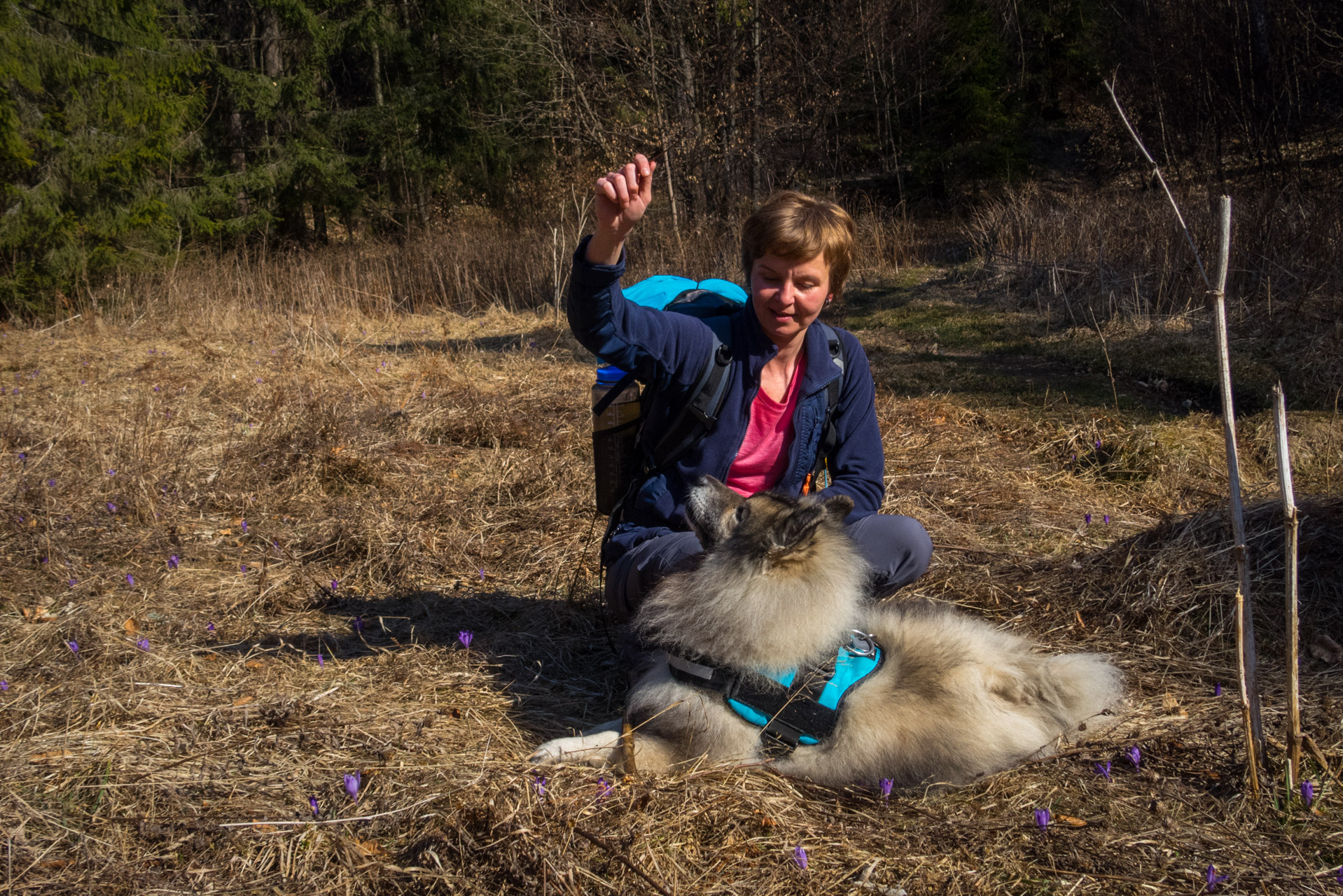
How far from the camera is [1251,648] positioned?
7.49 ft

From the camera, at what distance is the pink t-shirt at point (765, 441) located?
3.10m

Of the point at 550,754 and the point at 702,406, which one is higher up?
the point at 702,406

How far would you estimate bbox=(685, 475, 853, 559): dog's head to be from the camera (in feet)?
7.93

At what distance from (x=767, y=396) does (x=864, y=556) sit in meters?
0.67

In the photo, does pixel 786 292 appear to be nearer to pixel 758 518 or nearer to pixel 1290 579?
pixel 758 518

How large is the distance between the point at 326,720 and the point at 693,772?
51.0 inches

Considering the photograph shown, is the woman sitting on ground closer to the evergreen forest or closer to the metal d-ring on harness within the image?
the metal d-ring on harness

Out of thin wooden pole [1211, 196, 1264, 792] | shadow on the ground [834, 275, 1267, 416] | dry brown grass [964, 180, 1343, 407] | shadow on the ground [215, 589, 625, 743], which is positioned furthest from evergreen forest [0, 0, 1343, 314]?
A: thin wooden pole [1211, 196, 1264, 792]

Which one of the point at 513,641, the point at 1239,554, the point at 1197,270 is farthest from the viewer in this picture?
the point at 1197,270

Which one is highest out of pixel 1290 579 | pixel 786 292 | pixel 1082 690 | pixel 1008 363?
pixel 786 292

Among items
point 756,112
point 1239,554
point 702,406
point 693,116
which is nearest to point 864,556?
point 702,406

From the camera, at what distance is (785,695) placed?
2545mm

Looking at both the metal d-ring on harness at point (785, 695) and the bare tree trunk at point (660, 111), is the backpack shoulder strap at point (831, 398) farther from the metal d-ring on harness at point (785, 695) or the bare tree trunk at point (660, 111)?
the bare tree trunk at point (660, 111)

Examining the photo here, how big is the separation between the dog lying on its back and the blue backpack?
0.35 m
